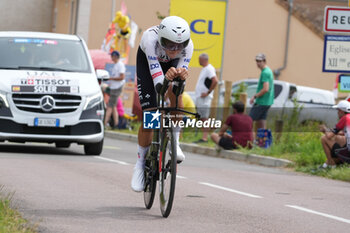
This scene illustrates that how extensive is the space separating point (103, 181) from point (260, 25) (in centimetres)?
3486

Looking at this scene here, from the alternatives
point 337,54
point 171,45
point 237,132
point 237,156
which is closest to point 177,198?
point 171,45

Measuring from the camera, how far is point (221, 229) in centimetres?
739

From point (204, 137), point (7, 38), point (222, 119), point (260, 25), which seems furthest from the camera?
point (260, 25)

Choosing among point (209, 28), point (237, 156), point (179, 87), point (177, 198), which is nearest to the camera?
point (179, 87)

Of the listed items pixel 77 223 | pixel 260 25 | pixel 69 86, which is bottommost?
pixel 77 223

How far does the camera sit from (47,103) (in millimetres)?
14070

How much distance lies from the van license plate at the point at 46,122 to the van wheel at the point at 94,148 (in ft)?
3.51

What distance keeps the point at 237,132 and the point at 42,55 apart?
498 cm

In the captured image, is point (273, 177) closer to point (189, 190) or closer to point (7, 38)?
point (189, 190)

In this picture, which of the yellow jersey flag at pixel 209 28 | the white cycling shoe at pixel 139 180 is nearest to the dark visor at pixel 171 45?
the white cycling shoe at pixel 139 180

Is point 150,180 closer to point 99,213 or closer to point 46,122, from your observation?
point 99,213

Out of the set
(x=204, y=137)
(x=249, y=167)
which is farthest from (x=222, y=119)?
(x=249, y=167)

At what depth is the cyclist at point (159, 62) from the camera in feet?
25.2

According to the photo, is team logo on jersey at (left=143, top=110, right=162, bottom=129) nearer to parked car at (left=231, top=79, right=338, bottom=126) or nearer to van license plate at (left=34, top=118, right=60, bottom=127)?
van license plate at (left=34, top=118, right=60, bottom=127)
